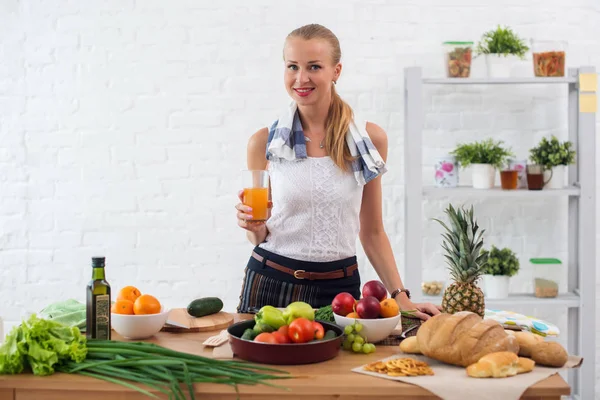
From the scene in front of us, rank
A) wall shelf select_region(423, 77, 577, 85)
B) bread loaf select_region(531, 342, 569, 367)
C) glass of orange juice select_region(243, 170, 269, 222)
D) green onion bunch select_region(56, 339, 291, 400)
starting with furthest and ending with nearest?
wall shelf select_region(423, 77, 577, 85) → glass of orange juice select_region(243, 170, 269, 222) → bread loaf select_region(531, 342, 569, 367) → green onion bunch select_region(56, 339, 291, 400)

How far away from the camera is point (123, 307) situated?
1.99m

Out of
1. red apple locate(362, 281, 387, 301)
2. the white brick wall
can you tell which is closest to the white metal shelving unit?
the white brick wall

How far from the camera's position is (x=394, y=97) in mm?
4105

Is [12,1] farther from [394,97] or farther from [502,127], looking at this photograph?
[502,127]

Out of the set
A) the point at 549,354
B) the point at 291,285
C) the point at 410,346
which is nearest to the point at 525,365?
the point at 549,354

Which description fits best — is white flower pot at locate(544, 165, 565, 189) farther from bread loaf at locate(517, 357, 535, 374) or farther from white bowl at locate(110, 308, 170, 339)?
white bowl at locate(110, 308, 170, 339)

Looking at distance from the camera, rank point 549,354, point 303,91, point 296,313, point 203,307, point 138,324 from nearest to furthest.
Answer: point 549,354 < point 296,313 < point 138,324 < point 203,307 < point 303,91

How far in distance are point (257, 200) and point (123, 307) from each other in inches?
18.9

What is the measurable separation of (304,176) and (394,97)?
1.72m

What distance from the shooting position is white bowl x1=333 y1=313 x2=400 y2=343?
1.93 meters

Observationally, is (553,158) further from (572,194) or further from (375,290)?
(375,290)

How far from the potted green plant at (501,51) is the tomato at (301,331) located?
97.8 inches

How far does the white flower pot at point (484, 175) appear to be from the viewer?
386 centimetres

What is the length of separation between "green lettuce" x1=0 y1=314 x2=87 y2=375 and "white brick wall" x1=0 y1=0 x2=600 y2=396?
2.37 metres
